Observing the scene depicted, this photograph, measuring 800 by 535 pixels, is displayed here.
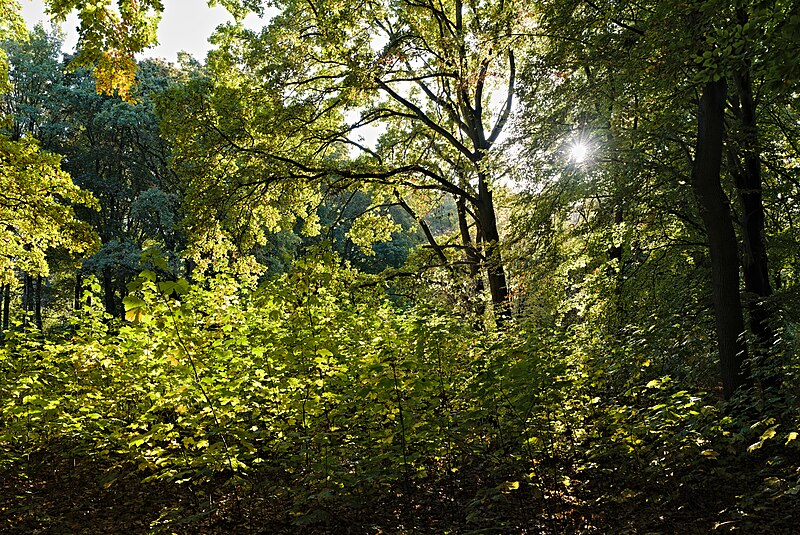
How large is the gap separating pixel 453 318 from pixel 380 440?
210 centimetres

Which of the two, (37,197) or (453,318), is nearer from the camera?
(453,318)

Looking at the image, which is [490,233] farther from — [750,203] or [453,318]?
[453,318]

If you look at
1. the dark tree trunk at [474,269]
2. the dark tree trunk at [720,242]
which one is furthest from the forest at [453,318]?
the dark tree trunk at [474,269]

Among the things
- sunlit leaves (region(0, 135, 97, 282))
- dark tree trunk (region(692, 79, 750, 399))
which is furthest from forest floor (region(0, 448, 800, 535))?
sunlit leaves (region(0, 135, 97, 282))

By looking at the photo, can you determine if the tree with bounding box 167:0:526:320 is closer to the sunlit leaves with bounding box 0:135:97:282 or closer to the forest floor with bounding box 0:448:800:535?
the sunlit leaves with bounding box 0:135:97:282

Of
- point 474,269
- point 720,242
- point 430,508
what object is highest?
point 474,269

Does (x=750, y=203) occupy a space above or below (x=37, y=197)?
below

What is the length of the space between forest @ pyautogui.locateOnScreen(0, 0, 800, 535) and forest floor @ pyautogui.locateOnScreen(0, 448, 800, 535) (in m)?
0.03

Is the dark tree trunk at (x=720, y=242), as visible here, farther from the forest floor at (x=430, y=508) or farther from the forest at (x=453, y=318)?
the forest floor at (x=430, y=508)

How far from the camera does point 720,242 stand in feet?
20.7

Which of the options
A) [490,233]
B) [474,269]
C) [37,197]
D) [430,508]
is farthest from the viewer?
[474,269]

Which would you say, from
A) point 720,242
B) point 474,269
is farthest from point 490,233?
point 720,242

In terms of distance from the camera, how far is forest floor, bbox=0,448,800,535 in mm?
4688

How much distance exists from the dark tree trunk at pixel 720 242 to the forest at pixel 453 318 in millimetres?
31
